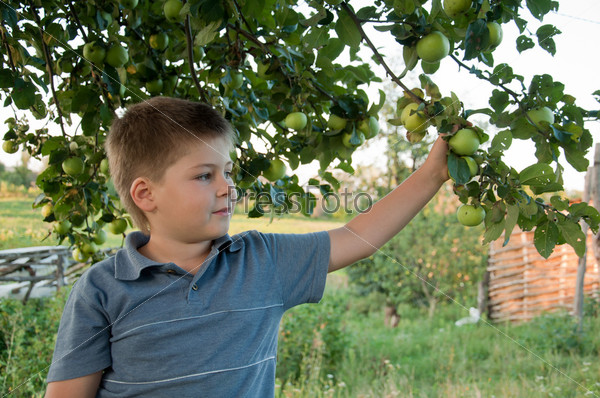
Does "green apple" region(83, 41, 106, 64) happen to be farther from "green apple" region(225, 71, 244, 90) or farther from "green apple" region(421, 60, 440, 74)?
"green apple" region(421, 60, 440, 74)

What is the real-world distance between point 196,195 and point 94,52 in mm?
443

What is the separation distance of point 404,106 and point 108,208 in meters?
0.88

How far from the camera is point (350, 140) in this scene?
922mm

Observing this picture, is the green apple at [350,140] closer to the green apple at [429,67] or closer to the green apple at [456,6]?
the green apple at [429,67]

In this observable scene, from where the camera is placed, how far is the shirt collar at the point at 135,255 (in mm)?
743

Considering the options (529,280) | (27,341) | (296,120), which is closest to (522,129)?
(296,120)

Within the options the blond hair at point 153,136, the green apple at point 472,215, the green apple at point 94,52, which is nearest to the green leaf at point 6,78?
the green apple at point 94,52

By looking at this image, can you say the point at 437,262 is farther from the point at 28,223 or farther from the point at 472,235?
the point at 28,223

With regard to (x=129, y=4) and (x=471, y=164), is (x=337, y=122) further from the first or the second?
(x=129, y=4)

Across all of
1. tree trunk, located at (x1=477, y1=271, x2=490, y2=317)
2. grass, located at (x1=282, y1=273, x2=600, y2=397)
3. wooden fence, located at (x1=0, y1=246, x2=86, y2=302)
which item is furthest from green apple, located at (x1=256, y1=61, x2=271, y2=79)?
A: tree trunk, located at (x1=477, y1=271, x2=490, y2=317)

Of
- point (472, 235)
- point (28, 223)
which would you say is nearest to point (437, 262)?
point (472, 235)

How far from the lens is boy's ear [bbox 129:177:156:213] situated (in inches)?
31.6

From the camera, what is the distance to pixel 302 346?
2.64m

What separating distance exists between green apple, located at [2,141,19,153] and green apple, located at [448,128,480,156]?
1.07m
